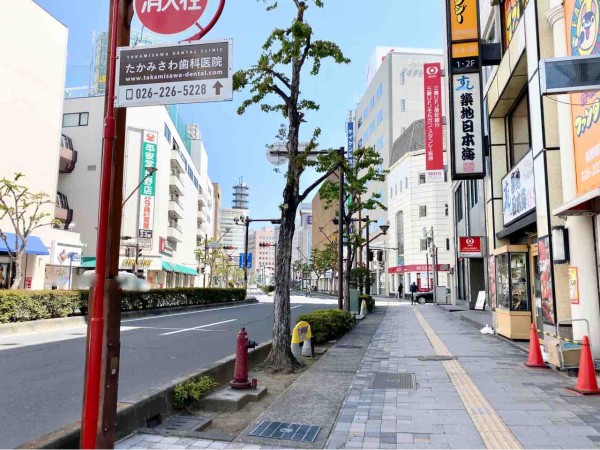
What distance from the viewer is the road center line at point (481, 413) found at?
15.5ft

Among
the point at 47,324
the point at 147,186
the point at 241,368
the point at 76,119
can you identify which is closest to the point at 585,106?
the point at 241,368

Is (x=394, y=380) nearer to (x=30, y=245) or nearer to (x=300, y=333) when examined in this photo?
(x=300, y=333)

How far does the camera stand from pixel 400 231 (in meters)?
63.4

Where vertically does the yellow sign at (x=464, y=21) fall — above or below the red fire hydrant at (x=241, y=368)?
above

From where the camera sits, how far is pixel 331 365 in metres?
9.34

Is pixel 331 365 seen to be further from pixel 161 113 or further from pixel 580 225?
pixel 161 113

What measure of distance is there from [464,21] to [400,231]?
1985 inches

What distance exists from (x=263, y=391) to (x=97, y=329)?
150 inches

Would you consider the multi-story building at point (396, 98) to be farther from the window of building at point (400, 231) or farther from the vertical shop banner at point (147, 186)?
the vertical shop banner at point (147, 186)

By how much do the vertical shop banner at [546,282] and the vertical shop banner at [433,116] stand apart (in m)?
30.4

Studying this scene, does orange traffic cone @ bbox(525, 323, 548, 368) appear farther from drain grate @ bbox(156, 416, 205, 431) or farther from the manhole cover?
drain grate @ bbox(156, 416, 205, 431)

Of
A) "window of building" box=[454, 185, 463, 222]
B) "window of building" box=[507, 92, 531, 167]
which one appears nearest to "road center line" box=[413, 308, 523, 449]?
"window of building" box=[507, 92, 531, 167]

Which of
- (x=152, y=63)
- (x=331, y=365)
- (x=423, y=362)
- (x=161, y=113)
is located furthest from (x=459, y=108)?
(x=161, y=113)

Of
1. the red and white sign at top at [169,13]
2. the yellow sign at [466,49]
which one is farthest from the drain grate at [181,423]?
the yellow sign at [466,49]
